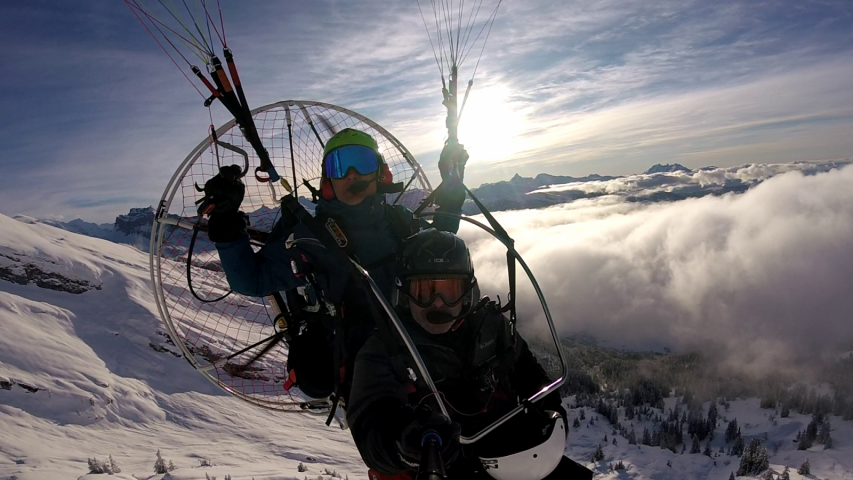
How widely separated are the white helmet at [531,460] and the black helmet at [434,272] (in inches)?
38.9

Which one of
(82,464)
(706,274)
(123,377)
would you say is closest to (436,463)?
(82,464)

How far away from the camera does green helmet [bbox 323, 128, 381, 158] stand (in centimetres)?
413

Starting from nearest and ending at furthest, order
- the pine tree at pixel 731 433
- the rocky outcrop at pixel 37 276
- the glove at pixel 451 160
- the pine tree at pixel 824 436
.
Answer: the glove at pixel 451 160 < the pine tree at pixel 824 436 < the pine tree at pixel 731 433 < the rocky outcrop at pixel 37 276

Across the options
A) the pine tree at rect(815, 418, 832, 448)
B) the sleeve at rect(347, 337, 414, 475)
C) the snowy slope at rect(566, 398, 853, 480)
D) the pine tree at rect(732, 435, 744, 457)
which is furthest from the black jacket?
the pine tree at rect(815, 418, 832, 448)

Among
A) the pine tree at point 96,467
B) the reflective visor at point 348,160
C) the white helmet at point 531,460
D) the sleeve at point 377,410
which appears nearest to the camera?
the sleeve at point 377,410

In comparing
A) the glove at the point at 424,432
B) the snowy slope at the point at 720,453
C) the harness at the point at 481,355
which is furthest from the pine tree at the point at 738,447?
the glove at the point at 424,432

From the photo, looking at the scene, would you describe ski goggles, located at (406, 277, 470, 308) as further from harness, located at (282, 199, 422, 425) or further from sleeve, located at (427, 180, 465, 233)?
sleeve, located at (427, 180, 465, 233)

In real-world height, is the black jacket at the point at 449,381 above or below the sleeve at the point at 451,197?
below

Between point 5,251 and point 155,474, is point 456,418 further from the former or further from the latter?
point 5,251

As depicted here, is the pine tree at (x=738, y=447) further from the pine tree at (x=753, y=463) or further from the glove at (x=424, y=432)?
the glove at (x=424, y=432)

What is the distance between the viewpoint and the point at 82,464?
29.7ft

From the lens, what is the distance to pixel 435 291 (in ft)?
10.3

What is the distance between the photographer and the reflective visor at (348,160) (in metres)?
4.09

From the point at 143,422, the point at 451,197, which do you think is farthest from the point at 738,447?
the point at 143,422
